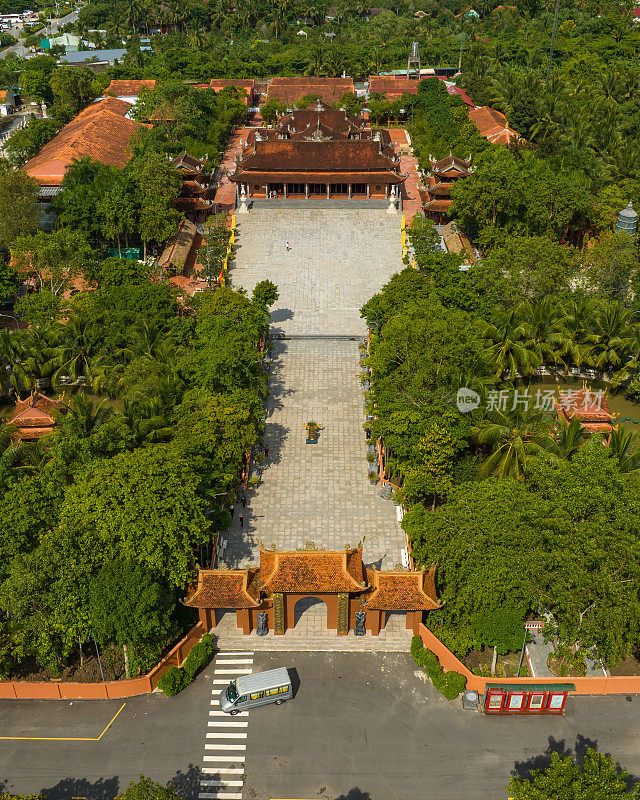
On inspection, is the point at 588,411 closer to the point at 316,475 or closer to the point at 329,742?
the point at 316,475

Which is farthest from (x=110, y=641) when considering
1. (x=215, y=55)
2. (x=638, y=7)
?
(x=638, y=7)

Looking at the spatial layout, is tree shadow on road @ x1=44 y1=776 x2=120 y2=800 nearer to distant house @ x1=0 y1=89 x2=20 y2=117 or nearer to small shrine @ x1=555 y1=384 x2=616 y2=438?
small shrine @ x1=555 y1=384 x2=616 y2=438

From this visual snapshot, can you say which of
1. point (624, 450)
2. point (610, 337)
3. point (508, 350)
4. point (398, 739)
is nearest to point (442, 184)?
point (610, 337)

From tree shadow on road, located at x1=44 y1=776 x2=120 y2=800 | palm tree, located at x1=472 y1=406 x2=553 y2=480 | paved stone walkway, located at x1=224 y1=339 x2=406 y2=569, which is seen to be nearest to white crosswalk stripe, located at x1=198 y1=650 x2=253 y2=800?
tree shadow on road, located at x1=44 y1=776 x2=120 y2=800

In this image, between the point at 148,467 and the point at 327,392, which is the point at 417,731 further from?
the point at 327,392

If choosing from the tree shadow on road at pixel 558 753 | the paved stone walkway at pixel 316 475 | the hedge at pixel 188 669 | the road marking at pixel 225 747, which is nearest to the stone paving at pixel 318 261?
the paved stone walkway at pixel 316 475

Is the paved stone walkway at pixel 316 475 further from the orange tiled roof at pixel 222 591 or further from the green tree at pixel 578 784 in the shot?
the green tree at pixel 578 784
